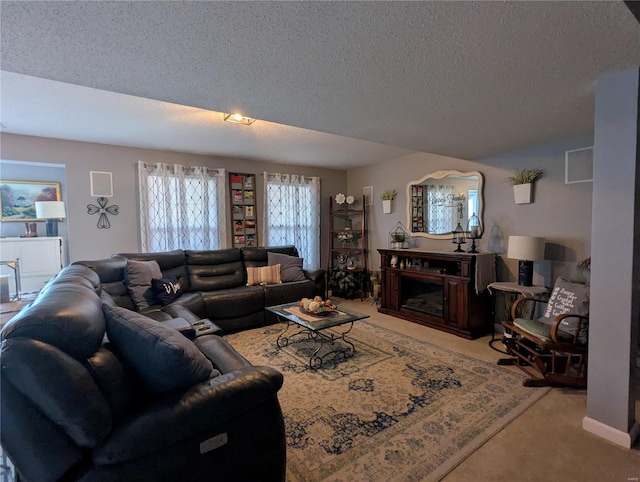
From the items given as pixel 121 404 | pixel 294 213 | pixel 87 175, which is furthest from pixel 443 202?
pixel 87 175

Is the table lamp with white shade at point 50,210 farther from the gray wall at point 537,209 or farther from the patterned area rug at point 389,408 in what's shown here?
the gray wall at point 537,209

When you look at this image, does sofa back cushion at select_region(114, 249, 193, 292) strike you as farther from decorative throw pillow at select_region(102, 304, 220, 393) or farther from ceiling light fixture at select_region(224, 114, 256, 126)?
decorative throw pillow at select_region(102, 304, 220, 393)

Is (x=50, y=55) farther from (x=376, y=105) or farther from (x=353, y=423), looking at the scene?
(x=353, y=423)

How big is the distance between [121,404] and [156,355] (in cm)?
21

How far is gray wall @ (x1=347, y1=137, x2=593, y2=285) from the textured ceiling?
82cm

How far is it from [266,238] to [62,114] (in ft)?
9.83

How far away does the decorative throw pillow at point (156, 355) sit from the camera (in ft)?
4.26

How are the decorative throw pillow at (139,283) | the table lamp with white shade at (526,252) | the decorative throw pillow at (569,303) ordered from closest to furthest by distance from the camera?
the decorative throw pillow at (569,303) → the table lamp with white shade at (526,252) → the decorative throw pillow at (139,283)

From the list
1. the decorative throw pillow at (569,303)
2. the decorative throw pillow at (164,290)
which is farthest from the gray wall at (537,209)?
the decorative throw pillow at (164,290)

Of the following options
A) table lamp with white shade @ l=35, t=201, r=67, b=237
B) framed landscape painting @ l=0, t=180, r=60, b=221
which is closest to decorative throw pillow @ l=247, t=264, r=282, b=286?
table lamp with white shade @ l=35, t=201, r=67, b=237

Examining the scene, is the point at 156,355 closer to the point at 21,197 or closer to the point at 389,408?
the point at 389,408

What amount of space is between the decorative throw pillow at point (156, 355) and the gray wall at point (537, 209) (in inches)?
143

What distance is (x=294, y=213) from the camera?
554 cm

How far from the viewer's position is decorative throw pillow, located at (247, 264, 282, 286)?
429 centimetres
